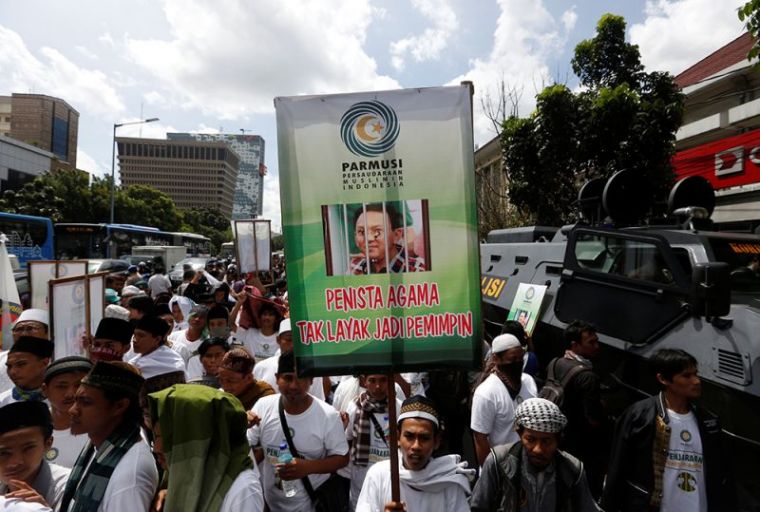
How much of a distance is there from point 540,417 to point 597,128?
11189mm

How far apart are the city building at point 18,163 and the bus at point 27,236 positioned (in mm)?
33298

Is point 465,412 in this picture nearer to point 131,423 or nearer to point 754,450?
point 754,450

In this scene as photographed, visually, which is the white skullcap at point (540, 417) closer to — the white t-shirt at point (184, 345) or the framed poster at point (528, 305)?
the framed poster at point (528, 305)

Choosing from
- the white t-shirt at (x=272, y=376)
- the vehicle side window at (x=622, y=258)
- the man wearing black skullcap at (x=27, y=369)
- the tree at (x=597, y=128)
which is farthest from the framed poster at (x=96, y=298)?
the tree at (x=597, y=128)

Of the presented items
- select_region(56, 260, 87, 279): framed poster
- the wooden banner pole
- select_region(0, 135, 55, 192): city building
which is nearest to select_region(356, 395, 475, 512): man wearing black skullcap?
the wooden banner pole

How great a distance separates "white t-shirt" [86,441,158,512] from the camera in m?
1.95

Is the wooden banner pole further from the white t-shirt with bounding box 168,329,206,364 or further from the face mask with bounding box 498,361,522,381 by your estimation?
the white t-shirt with bounding box 168,329,206,364

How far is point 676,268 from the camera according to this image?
4.22 meters

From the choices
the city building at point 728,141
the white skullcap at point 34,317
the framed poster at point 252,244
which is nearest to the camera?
the white skullcap at point 34,317

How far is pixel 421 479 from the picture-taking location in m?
2.37

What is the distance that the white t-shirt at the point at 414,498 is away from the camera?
235cm

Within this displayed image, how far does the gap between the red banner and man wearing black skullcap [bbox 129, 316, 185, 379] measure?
581 inches

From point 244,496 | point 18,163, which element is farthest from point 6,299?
point 18,163

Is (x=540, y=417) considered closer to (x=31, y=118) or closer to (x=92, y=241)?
(x=92, y=241)
